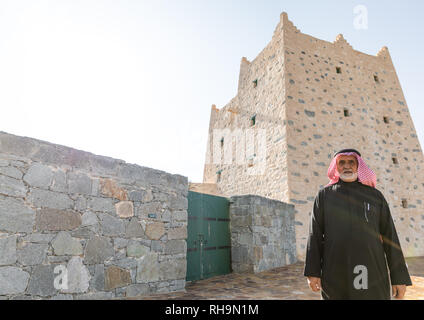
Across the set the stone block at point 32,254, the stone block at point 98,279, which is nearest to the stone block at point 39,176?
the stone block at point 32,254

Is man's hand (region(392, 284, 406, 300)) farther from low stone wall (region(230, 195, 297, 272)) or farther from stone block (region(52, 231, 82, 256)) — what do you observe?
low stone wall (region(230, 195, 297, 272))

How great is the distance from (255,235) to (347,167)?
4.20 meters

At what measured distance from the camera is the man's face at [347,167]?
2.37 meters

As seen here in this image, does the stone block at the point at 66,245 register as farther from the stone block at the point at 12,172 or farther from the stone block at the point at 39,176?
the stone block at the point at 12,172

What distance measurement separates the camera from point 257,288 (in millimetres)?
4766

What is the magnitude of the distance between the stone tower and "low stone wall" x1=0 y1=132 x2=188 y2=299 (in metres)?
5.15

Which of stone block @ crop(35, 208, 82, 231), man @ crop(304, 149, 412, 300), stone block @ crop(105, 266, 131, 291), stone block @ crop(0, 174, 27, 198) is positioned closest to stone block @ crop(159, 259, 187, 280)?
stone block @ crop(105, 266, 131, 291)

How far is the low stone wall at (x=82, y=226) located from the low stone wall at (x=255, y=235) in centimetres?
203

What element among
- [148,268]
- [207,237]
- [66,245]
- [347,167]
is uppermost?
A: [347,167]

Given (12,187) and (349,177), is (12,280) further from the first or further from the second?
(349,177)

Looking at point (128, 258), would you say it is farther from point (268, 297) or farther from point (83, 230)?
point (268, 297)

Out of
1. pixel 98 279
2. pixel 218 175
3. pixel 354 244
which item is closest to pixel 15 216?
pixel 98 279
